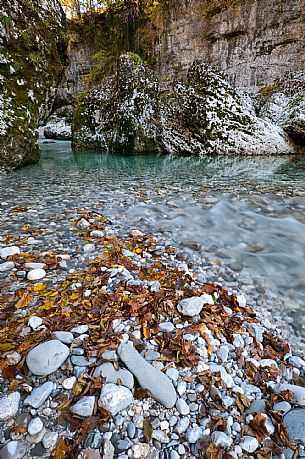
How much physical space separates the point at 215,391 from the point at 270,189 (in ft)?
15.5

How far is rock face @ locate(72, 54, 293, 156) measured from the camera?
1074 cm

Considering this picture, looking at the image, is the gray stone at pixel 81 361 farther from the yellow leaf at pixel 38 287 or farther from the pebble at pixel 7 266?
the pebble at pixel 7 266

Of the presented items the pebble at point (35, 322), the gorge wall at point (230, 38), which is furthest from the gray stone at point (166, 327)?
the gorge wall at point (230, 38)

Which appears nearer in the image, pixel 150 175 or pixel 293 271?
pixel 293 271

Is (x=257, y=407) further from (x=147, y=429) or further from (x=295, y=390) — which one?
(x=147, y=429)

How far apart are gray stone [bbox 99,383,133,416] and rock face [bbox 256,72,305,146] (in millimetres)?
12542

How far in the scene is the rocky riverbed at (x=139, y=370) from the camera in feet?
3.51

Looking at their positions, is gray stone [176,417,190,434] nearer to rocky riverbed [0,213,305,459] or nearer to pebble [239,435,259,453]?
rocky riverbed [0,213,305,459]

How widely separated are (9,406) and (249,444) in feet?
3.28

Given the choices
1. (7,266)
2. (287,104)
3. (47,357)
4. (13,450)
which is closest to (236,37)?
(287,104)

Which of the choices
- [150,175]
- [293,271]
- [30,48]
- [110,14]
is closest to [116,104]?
[30,48]

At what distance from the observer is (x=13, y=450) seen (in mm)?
994

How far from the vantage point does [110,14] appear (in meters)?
21.5

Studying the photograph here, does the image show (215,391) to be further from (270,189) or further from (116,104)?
(116,104)
